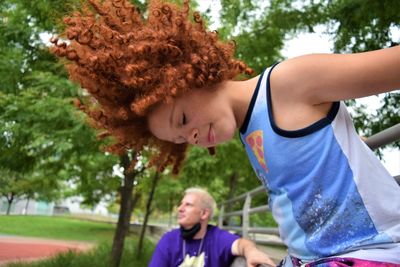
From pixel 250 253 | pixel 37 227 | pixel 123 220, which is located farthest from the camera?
pixel 123 220

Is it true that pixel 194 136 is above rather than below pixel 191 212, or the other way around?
above

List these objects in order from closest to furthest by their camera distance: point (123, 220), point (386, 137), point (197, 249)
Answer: point (386, 137)
point (197, 249)
point (123, 220)

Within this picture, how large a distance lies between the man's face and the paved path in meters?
0.98

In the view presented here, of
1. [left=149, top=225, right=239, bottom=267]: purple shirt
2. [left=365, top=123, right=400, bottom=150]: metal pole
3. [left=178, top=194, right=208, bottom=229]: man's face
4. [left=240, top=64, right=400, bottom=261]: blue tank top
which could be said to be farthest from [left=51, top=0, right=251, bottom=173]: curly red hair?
[left=178, top=194, right=208, bottom=229]: man's face

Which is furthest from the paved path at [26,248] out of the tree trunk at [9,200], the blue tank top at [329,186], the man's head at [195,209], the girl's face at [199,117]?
the blue tank top at [329,186]

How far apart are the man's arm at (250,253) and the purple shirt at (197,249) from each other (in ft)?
0.33

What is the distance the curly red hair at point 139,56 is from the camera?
4.28 ft

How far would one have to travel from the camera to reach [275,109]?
3.73 feet

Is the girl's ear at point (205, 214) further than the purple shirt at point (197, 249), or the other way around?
the girl's ear at point (205, 214)

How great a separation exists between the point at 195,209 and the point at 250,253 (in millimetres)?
1347

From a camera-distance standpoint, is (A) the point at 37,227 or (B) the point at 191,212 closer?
(A) the point at 37,227

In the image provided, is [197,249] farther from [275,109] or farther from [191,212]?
[275,109]

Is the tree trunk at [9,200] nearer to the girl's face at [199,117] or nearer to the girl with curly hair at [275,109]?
the girl with curly hair at [275,109]

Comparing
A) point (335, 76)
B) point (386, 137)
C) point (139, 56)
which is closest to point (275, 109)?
point (335, 76)
